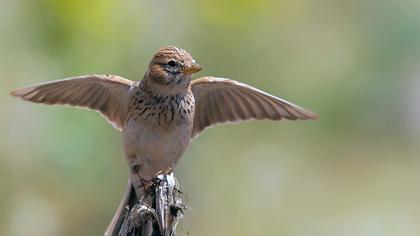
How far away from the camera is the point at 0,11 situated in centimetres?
1396

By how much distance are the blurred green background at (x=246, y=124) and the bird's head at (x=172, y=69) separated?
3.66 meters

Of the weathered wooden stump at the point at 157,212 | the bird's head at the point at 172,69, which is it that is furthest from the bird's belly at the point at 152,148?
the weathered wooden stump at the point at 157,212

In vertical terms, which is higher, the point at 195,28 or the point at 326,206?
the point at 195,28

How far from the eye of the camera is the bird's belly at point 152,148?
29.2ft

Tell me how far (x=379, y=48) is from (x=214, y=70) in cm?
364

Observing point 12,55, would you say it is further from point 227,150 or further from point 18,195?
point 227,150

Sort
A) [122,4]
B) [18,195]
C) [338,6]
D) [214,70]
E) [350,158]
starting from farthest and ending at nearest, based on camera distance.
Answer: [338,6], [350,158], [214,70], [122,4], [18,195]

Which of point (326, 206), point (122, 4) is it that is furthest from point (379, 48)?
point (122, 4)

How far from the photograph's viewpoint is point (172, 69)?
29.7 feet

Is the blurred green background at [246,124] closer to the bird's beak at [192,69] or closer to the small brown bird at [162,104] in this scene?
the small brown bird at [162,104]

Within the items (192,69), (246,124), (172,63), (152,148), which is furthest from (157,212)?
(246,124)

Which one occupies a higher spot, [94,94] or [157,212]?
[157,212]

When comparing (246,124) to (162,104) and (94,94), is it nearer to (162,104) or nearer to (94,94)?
(94,94)

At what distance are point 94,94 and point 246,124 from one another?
6267mm
